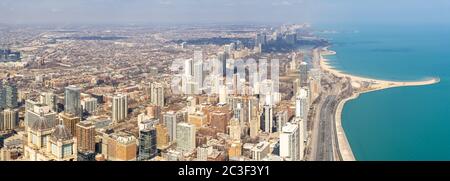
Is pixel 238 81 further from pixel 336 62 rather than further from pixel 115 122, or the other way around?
pixel 336 62

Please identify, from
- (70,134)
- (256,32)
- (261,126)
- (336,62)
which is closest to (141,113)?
(70,134)

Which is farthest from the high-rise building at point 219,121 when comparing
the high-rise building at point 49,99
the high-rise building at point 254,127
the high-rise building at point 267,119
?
the high-rise building at point 49,99

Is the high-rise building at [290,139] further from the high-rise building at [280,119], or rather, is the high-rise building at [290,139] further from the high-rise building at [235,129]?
the high-rise building at [235,129]

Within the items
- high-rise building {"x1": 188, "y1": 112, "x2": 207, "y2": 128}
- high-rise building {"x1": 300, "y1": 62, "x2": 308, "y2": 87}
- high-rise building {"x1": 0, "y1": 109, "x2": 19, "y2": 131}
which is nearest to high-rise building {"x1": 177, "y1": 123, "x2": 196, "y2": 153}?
high-rise building {"x1": 188, "y1": 112, "x2": 207, "y2": 128}

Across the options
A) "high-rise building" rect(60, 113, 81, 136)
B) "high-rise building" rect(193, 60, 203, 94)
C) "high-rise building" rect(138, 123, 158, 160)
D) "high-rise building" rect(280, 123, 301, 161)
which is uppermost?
"high-rise building" rect(193, 60, 203, 94)

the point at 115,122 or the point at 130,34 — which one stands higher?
the point at 130,34

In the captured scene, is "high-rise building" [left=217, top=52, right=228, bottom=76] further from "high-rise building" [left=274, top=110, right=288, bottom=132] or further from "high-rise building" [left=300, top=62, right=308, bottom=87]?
"high-rise building" [left=274, top=110, right=288, bottom=132]

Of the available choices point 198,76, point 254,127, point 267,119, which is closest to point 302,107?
point 267,119
